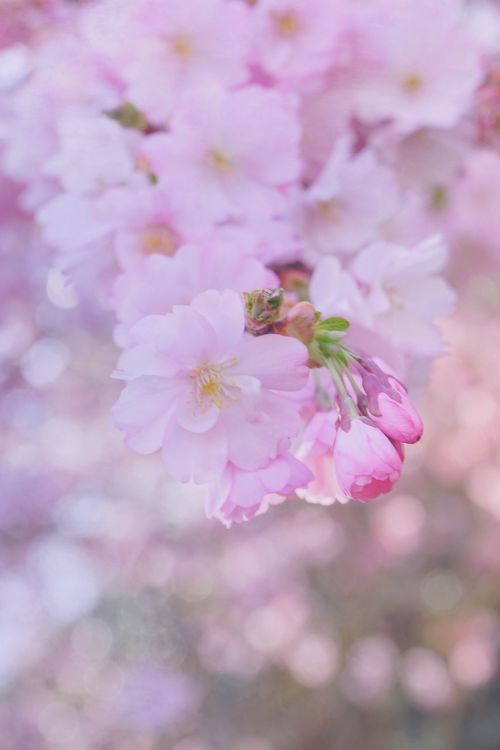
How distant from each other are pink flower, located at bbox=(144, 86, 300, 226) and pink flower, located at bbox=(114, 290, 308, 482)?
26 cm

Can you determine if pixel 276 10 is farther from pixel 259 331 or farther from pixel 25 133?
pixel 259 331

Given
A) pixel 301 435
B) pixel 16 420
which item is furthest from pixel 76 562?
pixel 301 435

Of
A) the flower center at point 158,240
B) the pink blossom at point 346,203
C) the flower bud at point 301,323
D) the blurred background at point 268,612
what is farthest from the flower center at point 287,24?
the blurred background at point 268,612

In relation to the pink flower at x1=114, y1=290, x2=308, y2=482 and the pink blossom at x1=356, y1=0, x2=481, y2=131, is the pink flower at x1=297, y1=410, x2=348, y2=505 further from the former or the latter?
the pink blossom at x1=356, y1=0, x2=481, y2=131

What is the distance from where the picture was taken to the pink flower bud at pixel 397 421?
0.44 m

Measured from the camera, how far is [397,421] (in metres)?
0.44

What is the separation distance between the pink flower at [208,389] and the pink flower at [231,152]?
257mm

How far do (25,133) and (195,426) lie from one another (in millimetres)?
517

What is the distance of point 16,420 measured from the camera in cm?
205

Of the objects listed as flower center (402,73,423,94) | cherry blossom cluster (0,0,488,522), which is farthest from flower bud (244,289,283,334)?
flower center (402,73,423,94)

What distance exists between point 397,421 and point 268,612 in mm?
2626

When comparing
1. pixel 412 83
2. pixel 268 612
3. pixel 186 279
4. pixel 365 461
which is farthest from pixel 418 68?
pixel 268 612

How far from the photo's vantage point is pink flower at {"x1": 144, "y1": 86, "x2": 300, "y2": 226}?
69 cm

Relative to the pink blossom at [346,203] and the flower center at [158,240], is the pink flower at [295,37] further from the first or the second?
the flower center at [158,240]
